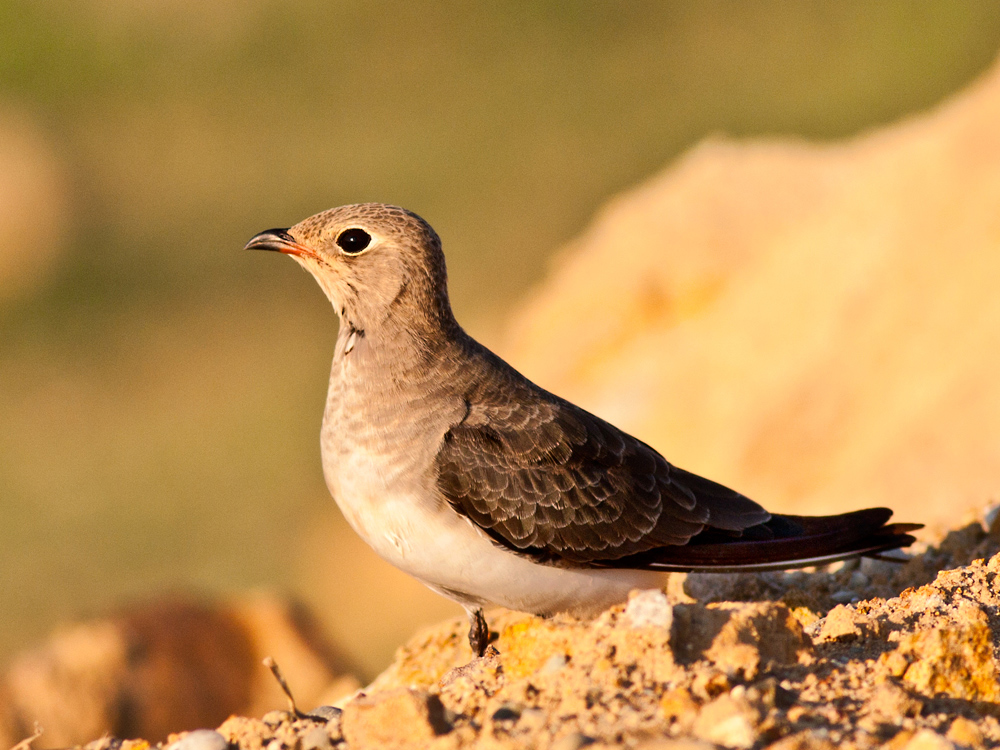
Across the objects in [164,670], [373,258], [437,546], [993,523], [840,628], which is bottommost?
[164,670]

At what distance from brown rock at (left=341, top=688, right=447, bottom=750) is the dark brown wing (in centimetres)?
159

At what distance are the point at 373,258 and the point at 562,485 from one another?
1.60 metres

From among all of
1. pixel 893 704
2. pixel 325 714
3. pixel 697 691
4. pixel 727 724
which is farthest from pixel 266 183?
pixel 727 724

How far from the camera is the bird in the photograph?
5543 millimetres

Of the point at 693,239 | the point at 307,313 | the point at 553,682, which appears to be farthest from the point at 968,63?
the point at 553,682

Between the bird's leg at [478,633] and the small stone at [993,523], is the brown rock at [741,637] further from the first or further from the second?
the small stone at [993,523]

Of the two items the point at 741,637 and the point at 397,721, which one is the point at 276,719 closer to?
the point at 397,721

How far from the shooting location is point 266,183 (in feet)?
77.8

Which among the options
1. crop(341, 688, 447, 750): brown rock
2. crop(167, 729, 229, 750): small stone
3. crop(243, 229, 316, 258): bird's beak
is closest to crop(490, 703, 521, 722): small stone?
crop(341, 688, 447, 750): brown rock

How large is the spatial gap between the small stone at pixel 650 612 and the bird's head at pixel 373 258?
226 cm

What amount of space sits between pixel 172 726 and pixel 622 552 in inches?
202

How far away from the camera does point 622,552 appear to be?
589 cm

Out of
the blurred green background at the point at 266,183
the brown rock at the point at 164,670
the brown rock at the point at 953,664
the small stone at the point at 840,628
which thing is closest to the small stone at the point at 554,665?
the small stone at the point at 840,628

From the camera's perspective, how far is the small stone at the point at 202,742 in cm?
424
